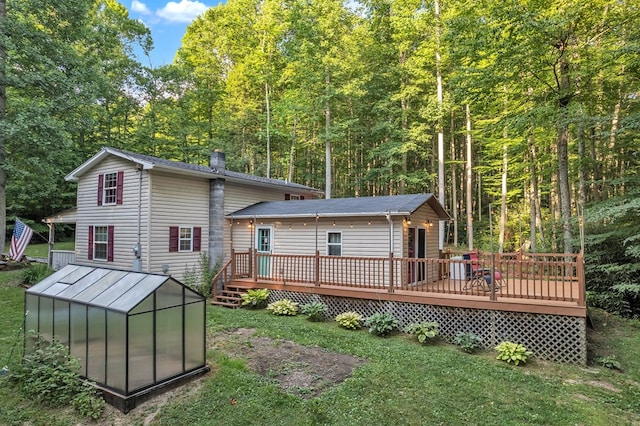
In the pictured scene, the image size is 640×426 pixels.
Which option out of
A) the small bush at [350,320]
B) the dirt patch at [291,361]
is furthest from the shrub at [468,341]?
the dirt patch at [291,361]

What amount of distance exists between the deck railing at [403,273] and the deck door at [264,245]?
3 cm

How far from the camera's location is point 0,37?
9812 millimetres

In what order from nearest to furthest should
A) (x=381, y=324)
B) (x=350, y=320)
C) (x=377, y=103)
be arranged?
(x=381, y=324) → (x=350, y=320) → (x=377, y=103)

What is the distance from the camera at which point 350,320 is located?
26.7 ft

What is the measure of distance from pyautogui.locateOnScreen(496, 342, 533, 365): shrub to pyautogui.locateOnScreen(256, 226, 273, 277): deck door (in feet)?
23.5

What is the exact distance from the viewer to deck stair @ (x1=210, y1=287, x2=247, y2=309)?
10.1m

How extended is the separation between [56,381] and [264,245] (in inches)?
295

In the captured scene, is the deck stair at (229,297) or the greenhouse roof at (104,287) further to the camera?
the deck stair at (229,297)

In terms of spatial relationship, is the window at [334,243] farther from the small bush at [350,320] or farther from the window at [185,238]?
the window at [185,238]

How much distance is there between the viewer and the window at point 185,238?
1130 cm

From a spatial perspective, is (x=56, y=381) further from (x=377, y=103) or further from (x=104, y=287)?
(x=377, y=103)

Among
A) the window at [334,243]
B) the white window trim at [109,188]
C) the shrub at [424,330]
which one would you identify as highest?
the white window trim at [109,188]

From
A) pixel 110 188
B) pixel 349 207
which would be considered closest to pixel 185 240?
pixel 110 188

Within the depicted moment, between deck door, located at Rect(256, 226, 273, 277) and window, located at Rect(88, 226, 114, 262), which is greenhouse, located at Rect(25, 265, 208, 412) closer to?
deck door, located at Rect(256, 226, 273, 277)
